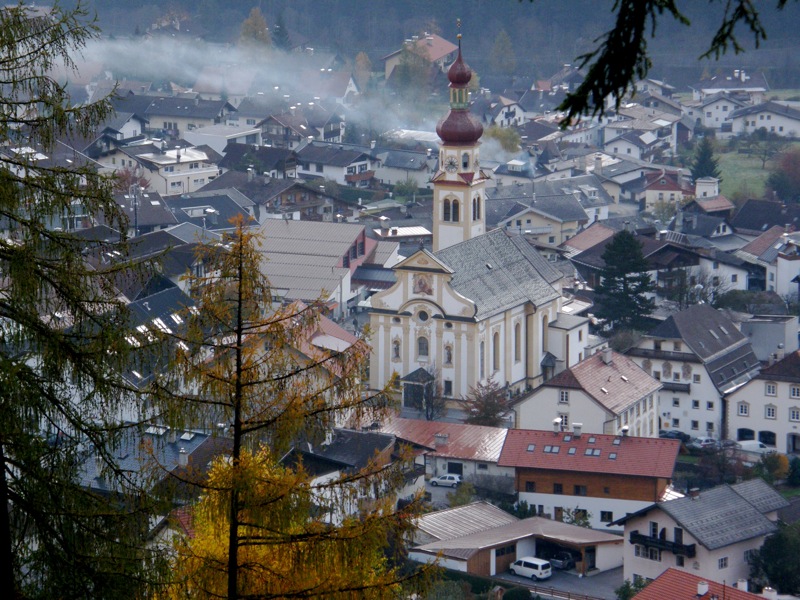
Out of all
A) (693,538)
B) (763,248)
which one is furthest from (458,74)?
(693,538)

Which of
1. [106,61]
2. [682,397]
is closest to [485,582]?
[682,397]

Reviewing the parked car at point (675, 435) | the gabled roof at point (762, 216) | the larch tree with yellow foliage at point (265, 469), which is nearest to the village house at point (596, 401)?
the parked car at point (675, 435)

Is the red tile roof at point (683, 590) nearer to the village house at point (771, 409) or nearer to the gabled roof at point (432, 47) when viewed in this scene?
the village house at point (771, 409)

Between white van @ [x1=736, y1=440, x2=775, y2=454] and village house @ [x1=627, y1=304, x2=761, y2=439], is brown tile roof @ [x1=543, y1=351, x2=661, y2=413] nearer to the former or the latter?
village house @ [x1=627, y1=304, x2=761, y2=439]

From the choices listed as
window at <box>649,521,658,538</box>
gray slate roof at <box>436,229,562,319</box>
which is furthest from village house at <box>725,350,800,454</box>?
window at <box>649,521,658,538</box>

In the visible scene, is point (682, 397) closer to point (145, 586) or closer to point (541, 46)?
point (145, 586)

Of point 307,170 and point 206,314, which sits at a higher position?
point 307,170
